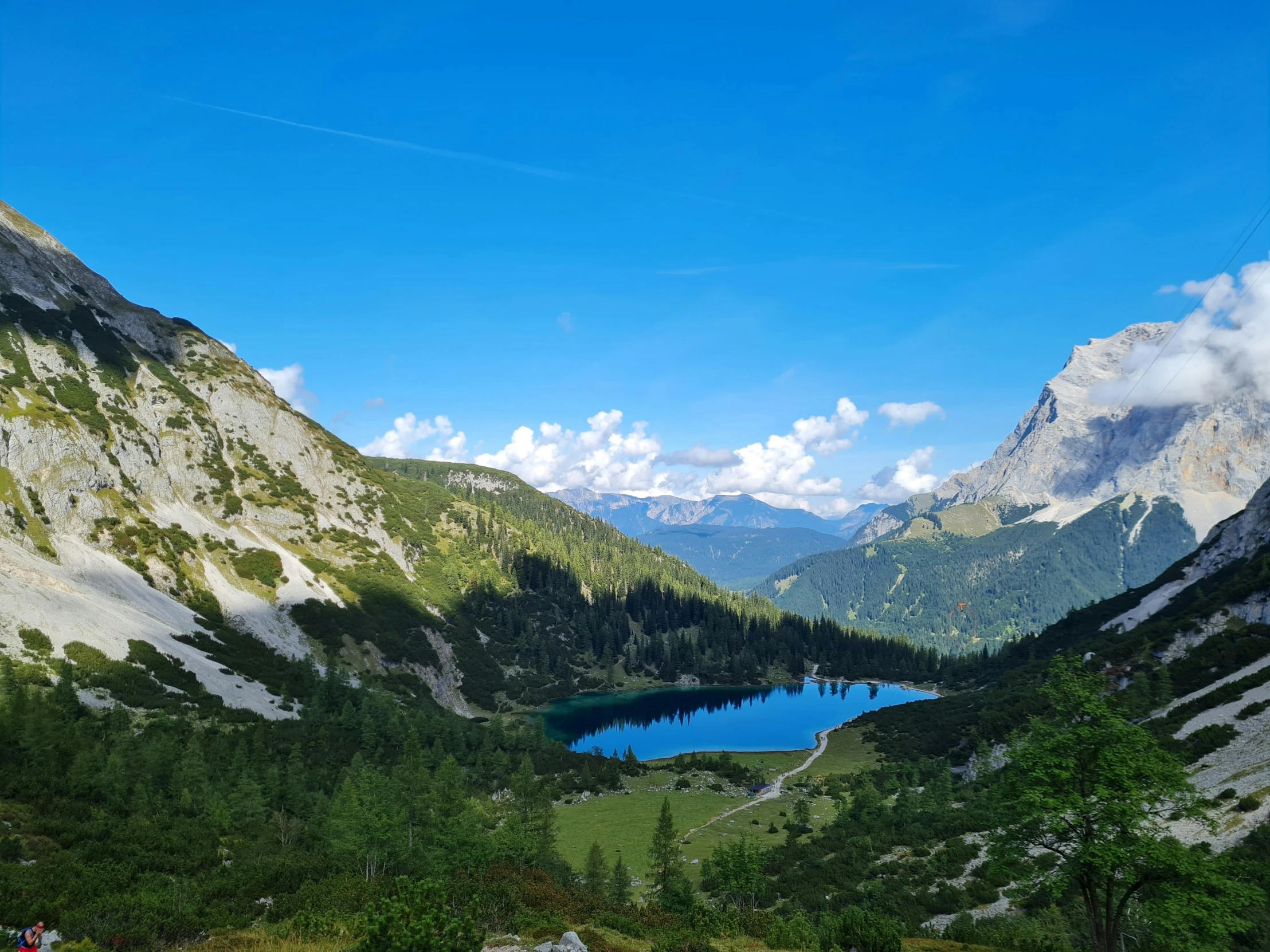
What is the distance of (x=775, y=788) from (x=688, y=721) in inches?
3217

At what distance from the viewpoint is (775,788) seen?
3548 inches

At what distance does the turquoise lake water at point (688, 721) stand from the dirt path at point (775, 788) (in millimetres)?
9512

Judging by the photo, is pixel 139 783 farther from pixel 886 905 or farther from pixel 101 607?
pixel 101 607

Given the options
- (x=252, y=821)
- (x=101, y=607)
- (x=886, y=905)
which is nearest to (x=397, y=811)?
(x=252, y=821)

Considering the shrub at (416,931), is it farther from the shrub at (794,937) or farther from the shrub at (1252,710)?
the shrub at (1252,710)

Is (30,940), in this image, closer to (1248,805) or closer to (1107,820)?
(1107,820)

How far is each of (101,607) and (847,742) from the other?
119066 millimetres

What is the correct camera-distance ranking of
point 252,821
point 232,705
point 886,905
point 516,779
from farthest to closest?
point 232,705 < point 516,779 < point 252,821 < point 886,905

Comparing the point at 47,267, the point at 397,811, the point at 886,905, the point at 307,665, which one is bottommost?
the point at 886,905

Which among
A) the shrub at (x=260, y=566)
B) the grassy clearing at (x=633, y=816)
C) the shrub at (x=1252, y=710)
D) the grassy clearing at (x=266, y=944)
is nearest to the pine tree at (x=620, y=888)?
the grassy clearing at (x=633, y=816)

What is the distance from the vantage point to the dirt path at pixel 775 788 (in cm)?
7171

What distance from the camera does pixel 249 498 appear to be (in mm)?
129375

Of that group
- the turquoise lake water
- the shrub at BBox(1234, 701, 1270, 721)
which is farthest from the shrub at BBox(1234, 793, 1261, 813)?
the turquoise lake water

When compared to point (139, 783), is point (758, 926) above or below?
below
